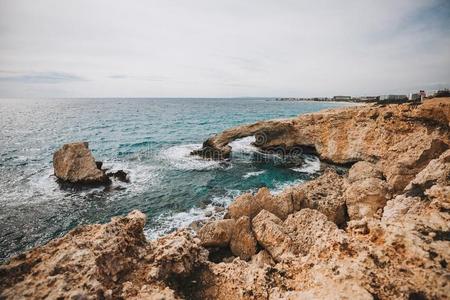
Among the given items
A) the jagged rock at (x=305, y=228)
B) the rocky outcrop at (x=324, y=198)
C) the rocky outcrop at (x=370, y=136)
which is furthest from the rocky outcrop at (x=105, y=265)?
the rocky outcrop at (x=370, y=136)

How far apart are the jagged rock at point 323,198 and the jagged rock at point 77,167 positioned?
14.7 metres

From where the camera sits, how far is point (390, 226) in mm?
3955

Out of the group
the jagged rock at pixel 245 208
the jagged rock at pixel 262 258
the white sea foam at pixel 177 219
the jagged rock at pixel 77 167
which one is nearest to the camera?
the jagged rock at pixel 262 258

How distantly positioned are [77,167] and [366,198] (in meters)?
20.1

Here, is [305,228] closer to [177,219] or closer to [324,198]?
[324,198]

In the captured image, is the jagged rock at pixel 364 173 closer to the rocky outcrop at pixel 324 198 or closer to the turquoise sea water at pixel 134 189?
the rocky outcrop at pixel 324 198

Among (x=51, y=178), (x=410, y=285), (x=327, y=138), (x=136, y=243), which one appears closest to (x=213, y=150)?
(x=327, y=138)

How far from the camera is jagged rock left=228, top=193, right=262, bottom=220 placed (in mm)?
11188

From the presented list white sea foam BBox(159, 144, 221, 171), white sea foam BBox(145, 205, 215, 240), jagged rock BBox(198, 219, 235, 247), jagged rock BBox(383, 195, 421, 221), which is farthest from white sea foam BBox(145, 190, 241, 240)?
jagged rock BBox(383, 195, 421, 221)

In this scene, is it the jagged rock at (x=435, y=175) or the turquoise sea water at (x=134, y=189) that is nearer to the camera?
the jagged rock at (x=435, y=175)

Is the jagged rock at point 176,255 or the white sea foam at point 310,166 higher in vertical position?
the jagged rock at point 176,255

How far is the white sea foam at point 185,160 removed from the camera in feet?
79.9

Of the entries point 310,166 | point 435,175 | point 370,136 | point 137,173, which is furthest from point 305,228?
point 137,173

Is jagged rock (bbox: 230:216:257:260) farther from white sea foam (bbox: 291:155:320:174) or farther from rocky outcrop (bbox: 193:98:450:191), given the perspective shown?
white sea foam (bbox: 291:155:320:174)
